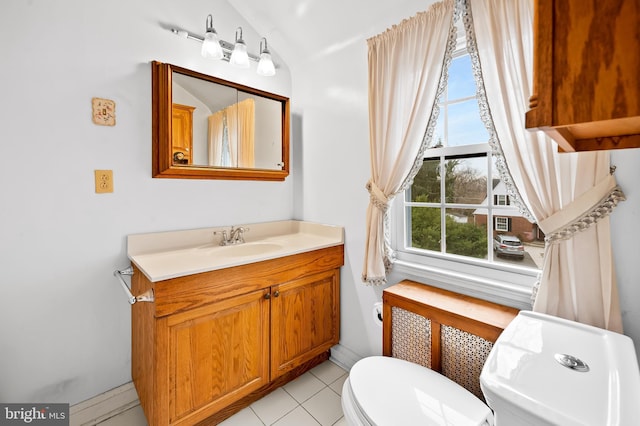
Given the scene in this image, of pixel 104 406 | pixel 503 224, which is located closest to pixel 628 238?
pixel 503 224

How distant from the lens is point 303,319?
1784 mm

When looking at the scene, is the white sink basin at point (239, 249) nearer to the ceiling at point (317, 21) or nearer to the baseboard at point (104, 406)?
the baseboard at point (104, 406)

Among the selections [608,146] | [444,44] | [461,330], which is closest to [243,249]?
[461,330]

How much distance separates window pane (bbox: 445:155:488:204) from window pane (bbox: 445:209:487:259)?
0.07 m

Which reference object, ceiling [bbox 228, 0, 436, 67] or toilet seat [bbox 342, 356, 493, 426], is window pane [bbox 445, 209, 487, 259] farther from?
ceiling [bbox 228, 0, 436, 67]

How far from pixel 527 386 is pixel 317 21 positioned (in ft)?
7.19

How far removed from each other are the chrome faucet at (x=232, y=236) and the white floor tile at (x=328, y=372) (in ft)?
3.43

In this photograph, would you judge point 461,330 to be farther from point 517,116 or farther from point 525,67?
point 525,67

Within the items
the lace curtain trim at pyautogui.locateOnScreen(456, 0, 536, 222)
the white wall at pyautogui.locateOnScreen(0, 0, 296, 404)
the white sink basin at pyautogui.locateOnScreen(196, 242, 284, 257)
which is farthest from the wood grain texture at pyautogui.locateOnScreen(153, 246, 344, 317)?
the lace curtain trim at pyautogui.locateOnScreen(456, 0, 536, 222)

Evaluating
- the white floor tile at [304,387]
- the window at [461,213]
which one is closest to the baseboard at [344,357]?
the white floor tile at [304,387]

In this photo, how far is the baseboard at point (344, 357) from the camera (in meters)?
1.92

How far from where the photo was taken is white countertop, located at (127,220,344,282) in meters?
1.36

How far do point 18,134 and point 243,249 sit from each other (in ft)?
4.09

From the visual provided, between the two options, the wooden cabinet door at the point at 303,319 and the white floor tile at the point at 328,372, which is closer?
the wooden cabinet door at the point at 303,319
